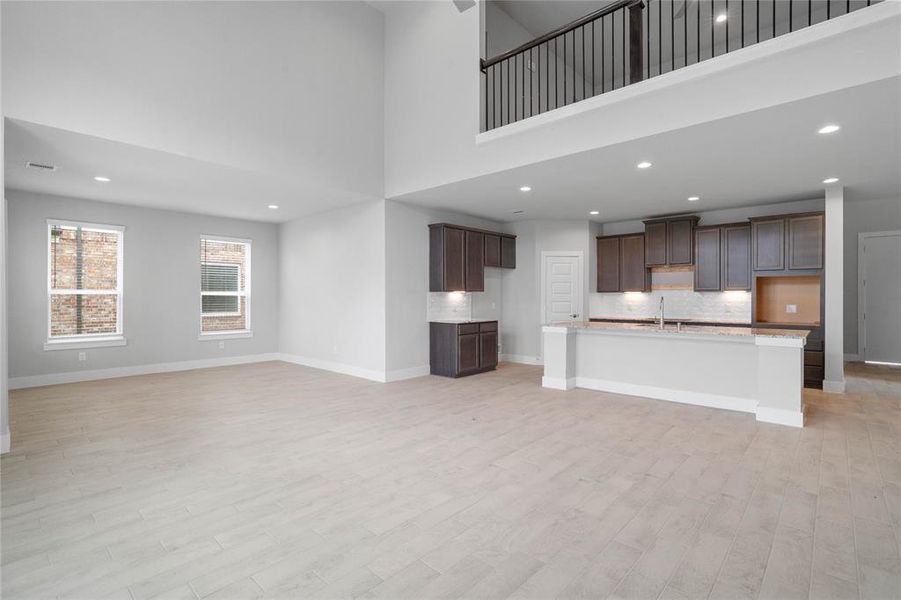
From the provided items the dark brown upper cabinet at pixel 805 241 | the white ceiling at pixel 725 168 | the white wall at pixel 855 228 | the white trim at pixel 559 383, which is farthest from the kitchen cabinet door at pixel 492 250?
the white wall at pixel 855 228

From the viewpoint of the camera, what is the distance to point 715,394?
495 centimetres

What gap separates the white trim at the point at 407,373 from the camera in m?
6.50

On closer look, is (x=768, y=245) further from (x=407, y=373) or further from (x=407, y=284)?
(x=407, y=373)

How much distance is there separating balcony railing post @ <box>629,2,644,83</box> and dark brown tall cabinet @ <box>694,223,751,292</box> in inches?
146

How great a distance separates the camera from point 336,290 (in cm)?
743

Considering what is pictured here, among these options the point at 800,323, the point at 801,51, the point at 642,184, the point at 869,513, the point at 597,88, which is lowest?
the point at 869,513

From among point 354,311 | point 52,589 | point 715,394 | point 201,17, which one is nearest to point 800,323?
point 715,394

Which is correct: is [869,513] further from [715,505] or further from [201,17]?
[201,17]

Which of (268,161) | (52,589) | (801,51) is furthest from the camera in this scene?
(268,161)

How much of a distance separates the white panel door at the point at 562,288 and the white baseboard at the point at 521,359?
29.9 inches

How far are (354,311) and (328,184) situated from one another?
2.10m

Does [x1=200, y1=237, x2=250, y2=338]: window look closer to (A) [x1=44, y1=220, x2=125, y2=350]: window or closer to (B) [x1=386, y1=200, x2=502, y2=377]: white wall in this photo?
(A) [x1=44, y1=220, x2=125, y2=350]: window

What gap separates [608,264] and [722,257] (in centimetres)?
186

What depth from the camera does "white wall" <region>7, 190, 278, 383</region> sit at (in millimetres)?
6121
